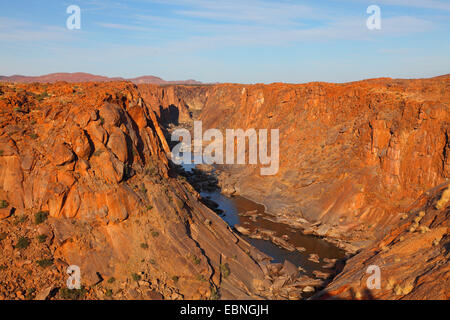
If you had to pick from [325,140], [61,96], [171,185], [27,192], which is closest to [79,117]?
[61,96]

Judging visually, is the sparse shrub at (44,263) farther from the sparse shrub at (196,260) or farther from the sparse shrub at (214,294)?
the sparse shrub at (214,294)

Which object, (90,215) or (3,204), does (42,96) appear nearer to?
(3,204)

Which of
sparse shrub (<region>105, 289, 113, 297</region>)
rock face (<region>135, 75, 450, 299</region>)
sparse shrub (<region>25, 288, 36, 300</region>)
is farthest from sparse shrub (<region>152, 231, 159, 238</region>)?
rock face (<region>135, 75, 450, 299</region>)

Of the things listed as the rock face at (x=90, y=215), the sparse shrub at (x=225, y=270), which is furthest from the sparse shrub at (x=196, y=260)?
the sparse shrub at (x=225, y=270)

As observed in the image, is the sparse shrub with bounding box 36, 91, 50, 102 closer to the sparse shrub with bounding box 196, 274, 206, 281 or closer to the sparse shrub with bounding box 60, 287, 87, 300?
the sparse shrub with bounding box 60, 287, 87, 300

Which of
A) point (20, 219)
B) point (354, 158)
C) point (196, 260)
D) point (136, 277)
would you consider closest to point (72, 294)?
point (136, 277)
